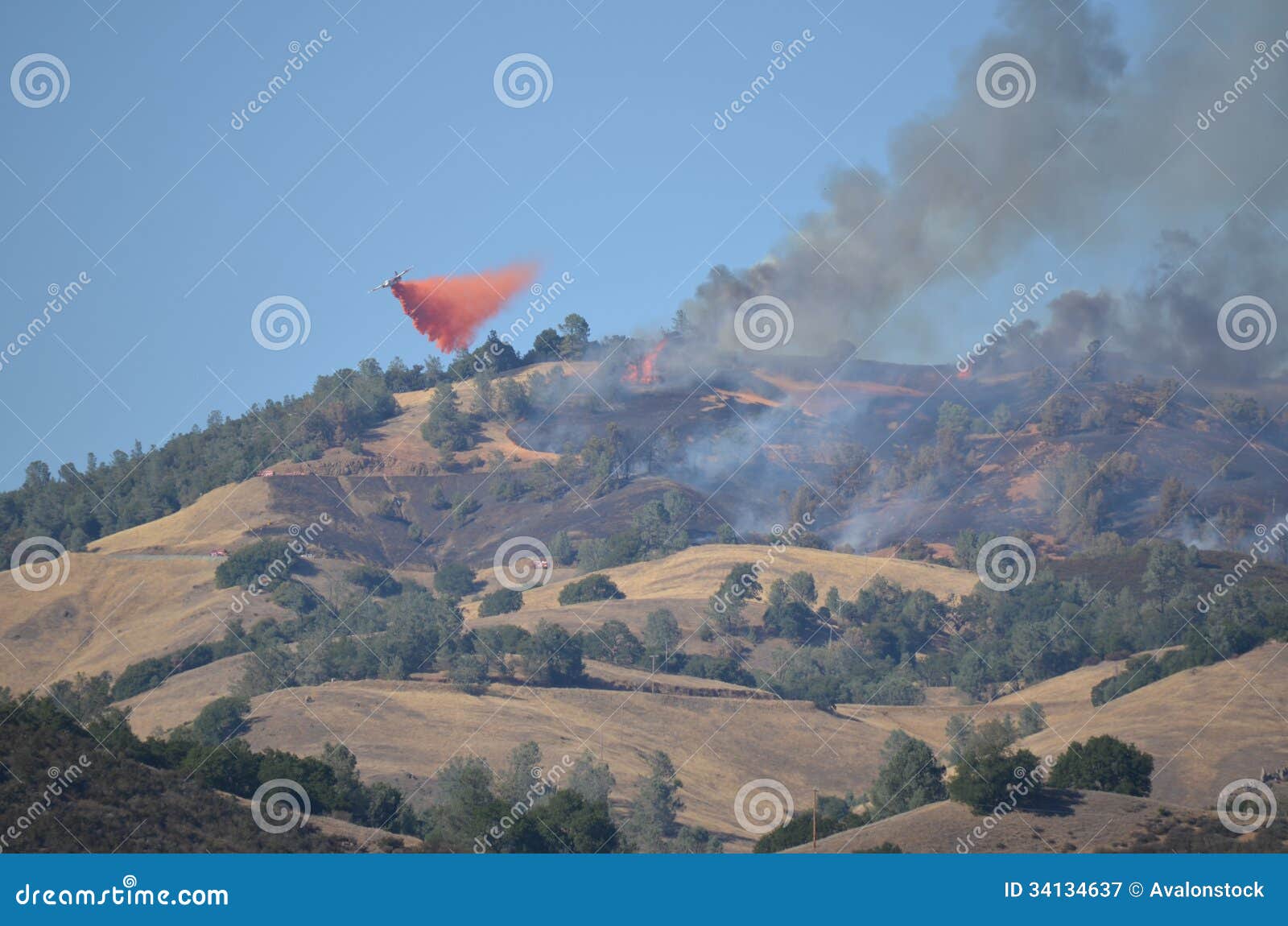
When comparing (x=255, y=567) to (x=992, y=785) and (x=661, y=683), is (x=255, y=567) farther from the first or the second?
(x=992, y=785)

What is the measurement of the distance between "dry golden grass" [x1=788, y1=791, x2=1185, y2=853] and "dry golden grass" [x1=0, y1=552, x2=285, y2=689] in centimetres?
8787

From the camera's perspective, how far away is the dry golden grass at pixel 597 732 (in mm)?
94875

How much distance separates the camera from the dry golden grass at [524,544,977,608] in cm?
15412

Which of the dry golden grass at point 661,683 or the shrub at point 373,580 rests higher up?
the shrub at point 373,580

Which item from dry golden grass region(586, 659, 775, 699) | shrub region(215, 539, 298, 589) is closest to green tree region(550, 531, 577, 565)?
shrub region(215, 539, 298, 589)

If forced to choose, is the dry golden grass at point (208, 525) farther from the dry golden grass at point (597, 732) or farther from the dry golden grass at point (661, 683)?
the dry golden grass at point (597, 732)

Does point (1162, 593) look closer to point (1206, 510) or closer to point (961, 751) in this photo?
point (1206, 510)

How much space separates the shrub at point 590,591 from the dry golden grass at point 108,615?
2655 cm

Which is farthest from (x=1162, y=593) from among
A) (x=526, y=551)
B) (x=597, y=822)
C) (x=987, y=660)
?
(x=597, y=822)

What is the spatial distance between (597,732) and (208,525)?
91.9m

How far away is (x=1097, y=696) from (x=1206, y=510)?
83.0m

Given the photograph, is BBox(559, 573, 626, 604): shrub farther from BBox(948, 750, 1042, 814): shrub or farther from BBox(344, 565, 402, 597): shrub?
BBox(948, 750, 1042, 814): shrub

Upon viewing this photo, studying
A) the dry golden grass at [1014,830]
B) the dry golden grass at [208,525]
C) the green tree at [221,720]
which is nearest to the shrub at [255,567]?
the dry golden grass at [208,525]

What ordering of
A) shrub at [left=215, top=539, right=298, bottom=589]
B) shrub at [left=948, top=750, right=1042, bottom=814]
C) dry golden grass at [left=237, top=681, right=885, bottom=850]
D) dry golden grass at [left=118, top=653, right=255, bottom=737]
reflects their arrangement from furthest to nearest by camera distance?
shrub at [left=215, top=539, right=298, bottom=589] → dry golden grass at [left=118, top=653, right=255, bottom=737] → dry golden grass at [left=237, top=681, right=885, bottom=850] → shrub at [left=948, top=750, right=1042, bottom=814]
